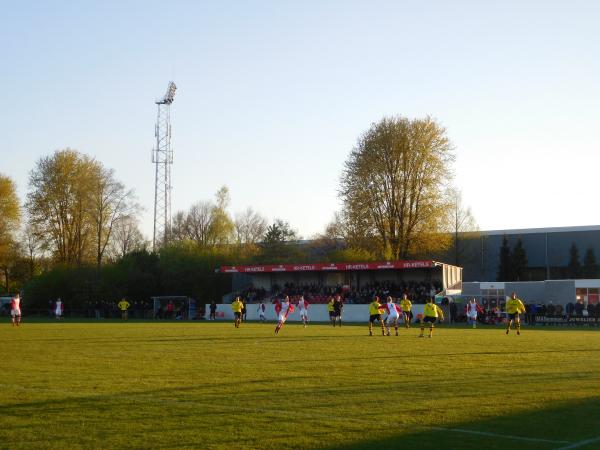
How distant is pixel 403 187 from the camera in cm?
6256

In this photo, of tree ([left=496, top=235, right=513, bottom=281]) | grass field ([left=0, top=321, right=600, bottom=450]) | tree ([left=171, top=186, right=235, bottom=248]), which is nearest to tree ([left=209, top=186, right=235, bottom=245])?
tree ([left=171, top=186, right=235, bottom=248])

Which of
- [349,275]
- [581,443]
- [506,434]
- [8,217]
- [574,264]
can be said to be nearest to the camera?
[581,443]

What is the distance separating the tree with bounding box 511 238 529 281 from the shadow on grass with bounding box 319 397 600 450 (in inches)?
2818

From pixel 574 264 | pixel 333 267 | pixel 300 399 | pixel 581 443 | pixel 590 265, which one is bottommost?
pixel 581 443

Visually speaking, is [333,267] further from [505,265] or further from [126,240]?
[126,240]

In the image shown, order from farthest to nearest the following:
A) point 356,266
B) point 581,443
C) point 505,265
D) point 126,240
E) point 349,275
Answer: point 126,240 → point 505,265 → point 349,275 → point 356,266 → point 581,443

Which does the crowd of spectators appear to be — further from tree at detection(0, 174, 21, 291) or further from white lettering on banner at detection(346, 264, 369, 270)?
tree at detection(0, 174, 21, 291)

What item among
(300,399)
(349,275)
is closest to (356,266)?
(349,275)

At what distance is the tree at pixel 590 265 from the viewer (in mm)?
78875

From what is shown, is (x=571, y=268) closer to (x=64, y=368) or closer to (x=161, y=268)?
(x=161, y=268)

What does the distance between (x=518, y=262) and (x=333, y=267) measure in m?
27.5

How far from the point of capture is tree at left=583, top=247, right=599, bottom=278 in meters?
78.9

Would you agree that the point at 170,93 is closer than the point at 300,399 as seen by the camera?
No

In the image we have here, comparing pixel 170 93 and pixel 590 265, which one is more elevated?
pixel 170 93
